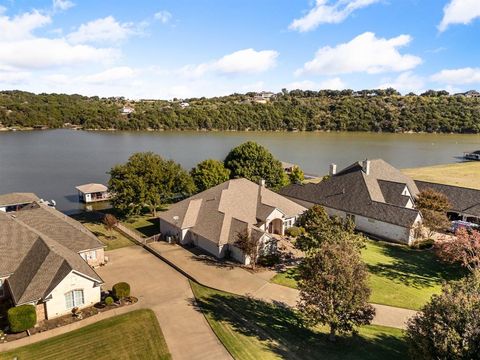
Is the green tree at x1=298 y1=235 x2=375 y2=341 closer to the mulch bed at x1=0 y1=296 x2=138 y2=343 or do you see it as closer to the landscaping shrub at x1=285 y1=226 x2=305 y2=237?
the mulch bed at x1=0 y1=296 x2=138 y2=343

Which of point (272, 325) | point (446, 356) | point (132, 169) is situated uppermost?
point (132, 169)

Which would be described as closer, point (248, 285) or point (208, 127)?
point (248, 285)

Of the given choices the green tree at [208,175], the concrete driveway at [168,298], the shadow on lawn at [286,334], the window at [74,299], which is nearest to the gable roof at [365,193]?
the green tree at [208,175]

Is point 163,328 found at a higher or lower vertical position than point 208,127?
lower

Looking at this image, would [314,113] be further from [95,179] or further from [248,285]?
[248,285]

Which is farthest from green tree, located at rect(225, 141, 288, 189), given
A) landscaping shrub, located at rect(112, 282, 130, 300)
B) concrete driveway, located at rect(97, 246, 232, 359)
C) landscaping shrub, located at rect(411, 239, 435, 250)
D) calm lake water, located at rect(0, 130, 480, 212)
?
landscaping shrub, located at rect(112, 282, 130, 300)

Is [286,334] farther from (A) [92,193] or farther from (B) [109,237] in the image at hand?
(A) [92,193]

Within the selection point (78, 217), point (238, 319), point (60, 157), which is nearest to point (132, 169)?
point (78, 217)
